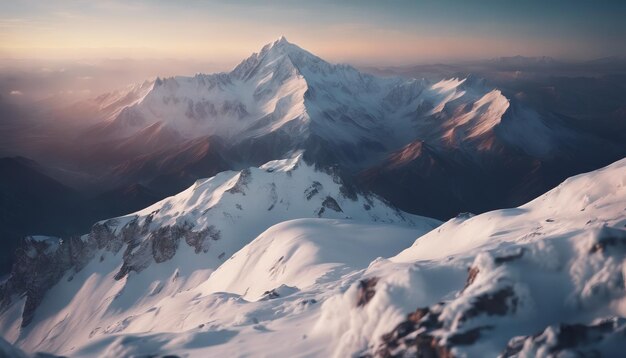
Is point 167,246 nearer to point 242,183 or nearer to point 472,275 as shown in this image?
point 242,183

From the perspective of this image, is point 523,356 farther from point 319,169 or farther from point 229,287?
point 319,169

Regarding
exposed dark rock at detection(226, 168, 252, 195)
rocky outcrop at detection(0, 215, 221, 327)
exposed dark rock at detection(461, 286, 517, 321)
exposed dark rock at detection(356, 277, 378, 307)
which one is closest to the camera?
exposed dark rock at detection(461, 286, 517, 321)

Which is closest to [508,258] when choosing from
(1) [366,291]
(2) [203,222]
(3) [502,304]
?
(3) [502,304]

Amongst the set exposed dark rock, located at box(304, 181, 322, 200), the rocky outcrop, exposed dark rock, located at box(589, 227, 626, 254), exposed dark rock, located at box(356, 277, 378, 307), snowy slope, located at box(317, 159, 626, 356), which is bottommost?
the rocky outcrop

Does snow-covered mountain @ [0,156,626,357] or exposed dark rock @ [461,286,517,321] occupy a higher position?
exposed dark rock @ [461,286,517,321]

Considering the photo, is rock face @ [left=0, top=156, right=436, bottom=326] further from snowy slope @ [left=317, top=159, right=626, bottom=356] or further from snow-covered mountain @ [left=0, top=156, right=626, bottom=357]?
snowy slope @ [left=317, top=159, right=626, bottom=356]

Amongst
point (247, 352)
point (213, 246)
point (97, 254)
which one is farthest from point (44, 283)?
point (247, 352)

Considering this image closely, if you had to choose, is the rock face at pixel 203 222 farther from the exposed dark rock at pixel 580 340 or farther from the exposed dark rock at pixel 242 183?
the exposed dark rock at pixel 580 340

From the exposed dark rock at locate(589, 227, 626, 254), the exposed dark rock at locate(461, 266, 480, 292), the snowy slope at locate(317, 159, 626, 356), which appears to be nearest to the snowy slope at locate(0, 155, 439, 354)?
the snowy slope at locate(317, 159, 626, 356)
